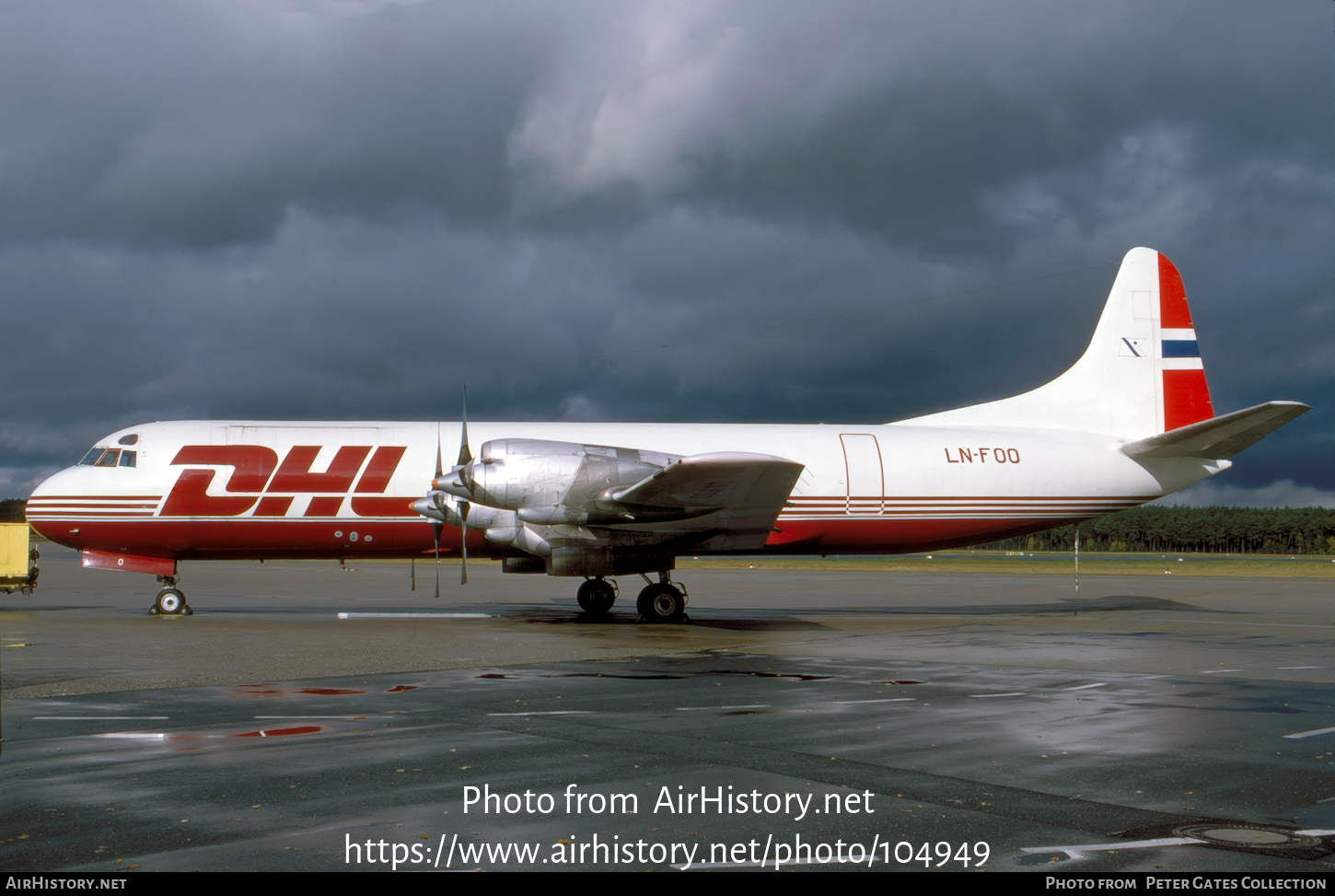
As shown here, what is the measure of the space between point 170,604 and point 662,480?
1078 centimetres

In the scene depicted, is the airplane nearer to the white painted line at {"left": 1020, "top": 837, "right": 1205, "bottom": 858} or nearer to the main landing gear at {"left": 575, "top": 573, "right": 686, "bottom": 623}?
the main landing gear at {"left": 575, "top": 573, "right": 686, "bottom": 623}

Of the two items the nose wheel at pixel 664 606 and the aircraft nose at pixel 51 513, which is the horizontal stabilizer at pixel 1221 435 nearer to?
the nose wheel at pixel 664 606

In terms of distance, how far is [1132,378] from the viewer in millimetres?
25812

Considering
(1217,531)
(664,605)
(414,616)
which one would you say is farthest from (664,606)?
(1217,531)

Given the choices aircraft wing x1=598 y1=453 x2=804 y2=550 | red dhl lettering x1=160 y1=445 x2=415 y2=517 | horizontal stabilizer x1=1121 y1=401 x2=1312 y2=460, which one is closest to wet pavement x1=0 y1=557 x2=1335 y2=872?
aircraft wing x1=598 y1=453 x2=804 y2=550

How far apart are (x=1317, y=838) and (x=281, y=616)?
20.6 metres

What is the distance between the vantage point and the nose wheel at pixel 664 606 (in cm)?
2181

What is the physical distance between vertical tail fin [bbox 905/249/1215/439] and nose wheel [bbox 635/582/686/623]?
8.08 metres

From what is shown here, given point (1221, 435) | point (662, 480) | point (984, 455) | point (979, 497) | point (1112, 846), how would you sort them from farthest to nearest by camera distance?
point (984, 455) → point (979, 497) → point (1221, 435) → point (662, 480) → point (1112, 846)

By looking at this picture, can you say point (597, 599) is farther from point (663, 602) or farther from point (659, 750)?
point (659, 750)

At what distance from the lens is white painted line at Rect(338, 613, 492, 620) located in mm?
22328

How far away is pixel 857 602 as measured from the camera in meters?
28.7

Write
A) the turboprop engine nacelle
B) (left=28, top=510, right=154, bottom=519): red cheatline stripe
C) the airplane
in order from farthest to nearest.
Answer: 1. (left=28, top=510, right=154, bottom=519): red cheatline stripe
2. the airplane
3. the turboprop engine nacelle

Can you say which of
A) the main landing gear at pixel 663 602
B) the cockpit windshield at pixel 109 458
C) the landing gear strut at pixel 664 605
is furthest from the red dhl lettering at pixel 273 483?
the landing gear strut at pixel 664 605
